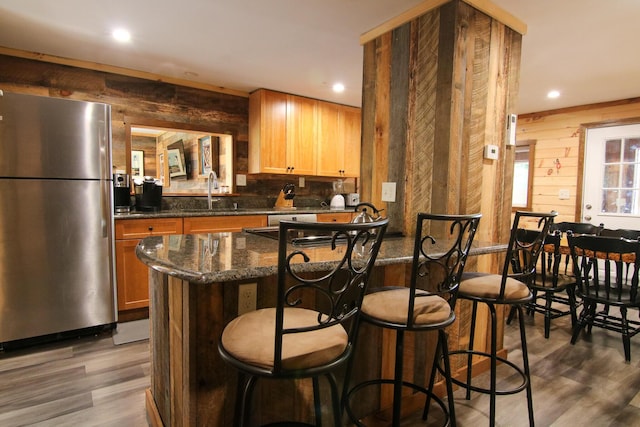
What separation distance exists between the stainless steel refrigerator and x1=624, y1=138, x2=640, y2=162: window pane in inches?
216

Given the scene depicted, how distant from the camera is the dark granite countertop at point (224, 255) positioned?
1055 millimetres

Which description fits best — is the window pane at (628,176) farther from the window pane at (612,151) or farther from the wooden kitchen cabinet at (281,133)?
the wooden kitchen cabinet at (281,133)

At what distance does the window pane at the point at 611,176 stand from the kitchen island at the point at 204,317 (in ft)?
12.8

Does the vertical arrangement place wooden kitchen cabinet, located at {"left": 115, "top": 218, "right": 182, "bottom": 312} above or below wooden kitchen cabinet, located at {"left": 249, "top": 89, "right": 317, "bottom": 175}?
below

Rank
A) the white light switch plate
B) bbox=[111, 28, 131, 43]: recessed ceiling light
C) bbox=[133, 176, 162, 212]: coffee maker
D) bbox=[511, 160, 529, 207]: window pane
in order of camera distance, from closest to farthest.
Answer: the white light switch plate < bbox=[111, 28, 131, 43]: recessed ceiling light < bbox=[133, 176, 162, 212]: coffee maker < bbox=[511, 160, 529, 207]: window pane

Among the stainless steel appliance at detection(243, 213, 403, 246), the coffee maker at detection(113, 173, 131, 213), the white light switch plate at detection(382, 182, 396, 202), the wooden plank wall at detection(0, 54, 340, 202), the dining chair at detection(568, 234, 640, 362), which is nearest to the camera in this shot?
the stainless steel appliance at detection(243, 213, 403, 246)

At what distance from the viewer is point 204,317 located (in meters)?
1.26

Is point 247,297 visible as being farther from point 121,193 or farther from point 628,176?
point 628,176

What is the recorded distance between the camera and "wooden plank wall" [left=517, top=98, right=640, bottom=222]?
172 inches

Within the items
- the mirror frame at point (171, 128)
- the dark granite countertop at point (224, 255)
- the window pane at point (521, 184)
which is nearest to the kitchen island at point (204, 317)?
the dark granite countertop at point (224, 255)

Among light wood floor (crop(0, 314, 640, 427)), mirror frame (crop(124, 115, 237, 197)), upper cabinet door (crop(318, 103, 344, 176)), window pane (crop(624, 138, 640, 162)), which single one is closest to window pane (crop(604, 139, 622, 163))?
window pane (crop(624, 138, 640, 162))

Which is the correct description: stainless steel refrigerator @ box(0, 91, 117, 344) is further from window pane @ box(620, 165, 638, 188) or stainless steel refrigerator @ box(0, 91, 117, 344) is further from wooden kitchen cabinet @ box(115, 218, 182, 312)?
window pane @ box(620, 165, 638, 188)

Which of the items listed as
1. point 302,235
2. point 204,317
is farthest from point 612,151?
point 204,317

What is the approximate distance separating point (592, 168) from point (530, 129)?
968 mm
